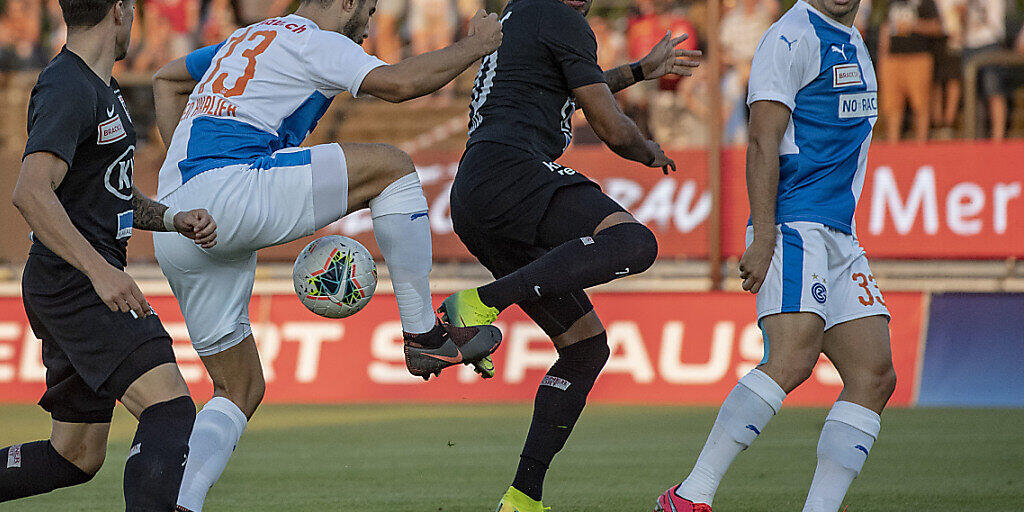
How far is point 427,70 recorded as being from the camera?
4.29m

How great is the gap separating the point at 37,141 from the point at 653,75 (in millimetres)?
2662

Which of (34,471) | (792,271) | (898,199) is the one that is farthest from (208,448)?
(898,199)

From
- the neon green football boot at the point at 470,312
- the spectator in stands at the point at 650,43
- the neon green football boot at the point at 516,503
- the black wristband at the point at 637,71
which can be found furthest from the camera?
the spectator in stands at the point at 650,43

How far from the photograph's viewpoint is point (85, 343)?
3975mm

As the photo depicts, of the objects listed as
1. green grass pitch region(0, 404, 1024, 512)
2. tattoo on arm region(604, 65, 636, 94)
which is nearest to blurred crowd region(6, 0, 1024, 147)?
green grass pitch region(0, 404, 1024, 512)

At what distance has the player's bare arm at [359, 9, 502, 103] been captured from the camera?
4.23 meters

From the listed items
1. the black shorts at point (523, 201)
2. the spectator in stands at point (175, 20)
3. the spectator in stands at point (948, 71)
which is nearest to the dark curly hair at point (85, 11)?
the black shorts at point (523, 201)

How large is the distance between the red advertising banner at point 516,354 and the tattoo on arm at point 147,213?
6.69 m

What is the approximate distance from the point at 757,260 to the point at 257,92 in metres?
1.93

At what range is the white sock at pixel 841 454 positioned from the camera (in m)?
4.61

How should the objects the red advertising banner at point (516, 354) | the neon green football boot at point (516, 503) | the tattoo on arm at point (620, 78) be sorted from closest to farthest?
the neon green football boot at point (516, 503) → the tattoo on arm at point (620, 78) → the red advertising banner at point (516, 354)

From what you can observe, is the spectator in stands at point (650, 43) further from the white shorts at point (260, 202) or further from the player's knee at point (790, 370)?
the white shorts at point (260, 202)

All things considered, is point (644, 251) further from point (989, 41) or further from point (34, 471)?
point (989, 41)

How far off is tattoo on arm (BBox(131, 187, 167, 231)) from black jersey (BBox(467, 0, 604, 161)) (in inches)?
53.9
